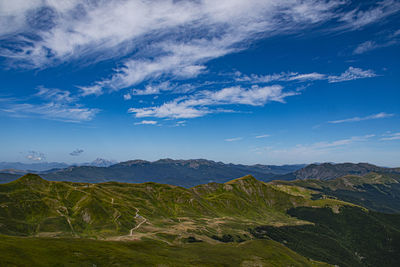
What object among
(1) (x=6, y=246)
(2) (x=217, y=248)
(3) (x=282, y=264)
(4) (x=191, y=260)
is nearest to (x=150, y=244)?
(4) (x=191, y=260)

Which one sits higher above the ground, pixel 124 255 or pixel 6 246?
pixel 6 246

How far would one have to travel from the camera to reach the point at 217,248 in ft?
646

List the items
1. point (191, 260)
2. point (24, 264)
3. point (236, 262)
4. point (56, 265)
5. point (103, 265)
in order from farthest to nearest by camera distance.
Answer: point (236, 262)
point (191, 260)
point (103, 265)
point (56, 265)
point (24, 264)

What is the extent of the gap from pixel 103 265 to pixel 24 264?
1216 inches

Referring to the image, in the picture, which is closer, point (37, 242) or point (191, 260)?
point (37, 242)

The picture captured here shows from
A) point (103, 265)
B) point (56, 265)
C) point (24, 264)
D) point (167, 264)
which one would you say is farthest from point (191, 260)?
point (24, 264)

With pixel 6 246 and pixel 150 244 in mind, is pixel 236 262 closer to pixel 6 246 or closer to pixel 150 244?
pixel 150 244

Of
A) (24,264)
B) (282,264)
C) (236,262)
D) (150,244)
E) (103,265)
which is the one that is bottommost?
(282,264)

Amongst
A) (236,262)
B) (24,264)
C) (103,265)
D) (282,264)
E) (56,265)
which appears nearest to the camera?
(24,264)

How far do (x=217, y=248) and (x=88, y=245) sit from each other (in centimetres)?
10615

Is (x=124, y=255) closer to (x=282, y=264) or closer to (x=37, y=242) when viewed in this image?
(x=37, y=242)

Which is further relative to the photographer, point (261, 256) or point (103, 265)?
point (261, 256)

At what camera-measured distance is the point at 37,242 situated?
393ft

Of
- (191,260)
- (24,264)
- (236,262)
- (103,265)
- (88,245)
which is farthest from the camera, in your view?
(236,262)
